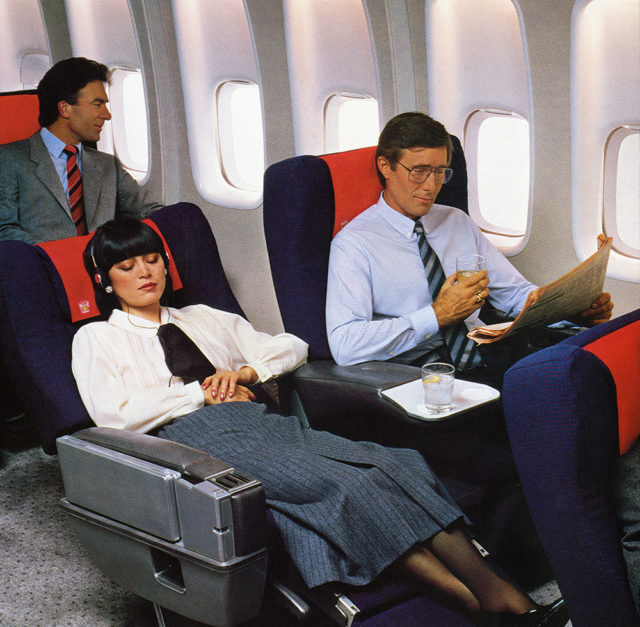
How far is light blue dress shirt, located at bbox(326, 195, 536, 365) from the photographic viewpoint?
2.69m

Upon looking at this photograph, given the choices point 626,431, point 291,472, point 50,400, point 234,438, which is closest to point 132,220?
point 50,400

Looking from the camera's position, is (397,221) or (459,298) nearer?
(459,298)

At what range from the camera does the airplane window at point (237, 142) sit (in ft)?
18.4

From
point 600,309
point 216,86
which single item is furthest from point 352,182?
point 216,86

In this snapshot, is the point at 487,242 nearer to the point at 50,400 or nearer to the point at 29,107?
the point at 50,400

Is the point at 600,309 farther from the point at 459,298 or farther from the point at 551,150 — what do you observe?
the point at 551,150

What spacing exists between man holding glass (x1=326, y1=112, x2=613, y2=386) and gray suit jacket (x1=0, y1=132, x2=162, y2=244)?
5.61 ft

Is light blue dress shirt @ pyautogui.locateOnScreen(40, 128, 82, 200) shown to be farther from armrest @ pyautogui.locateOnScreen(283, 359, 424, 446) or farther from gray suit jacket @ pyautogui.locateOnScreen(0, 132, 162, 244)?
armrest @ pyautogui.locateOnScreen(283, 359, 424, 446)

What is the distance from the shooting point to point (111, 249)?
2.61 metres

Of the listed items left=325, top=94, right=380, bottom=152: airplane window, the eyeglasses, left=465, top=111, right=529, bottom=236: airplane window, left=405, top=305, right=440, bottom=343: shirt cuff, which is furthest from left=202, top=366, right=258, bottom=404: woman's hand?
left=325, top=94, right=380, bottom=152: airplane window

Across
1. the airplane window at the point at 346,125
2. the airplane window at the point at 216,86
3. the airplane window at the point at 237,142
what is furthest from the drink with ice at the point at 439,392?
the airplane window at the point at 237,142

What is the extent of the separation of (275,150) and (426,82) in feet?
4.39

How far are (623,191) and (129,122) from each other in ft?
16.7

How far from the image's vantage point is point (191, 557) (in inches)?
75.2
